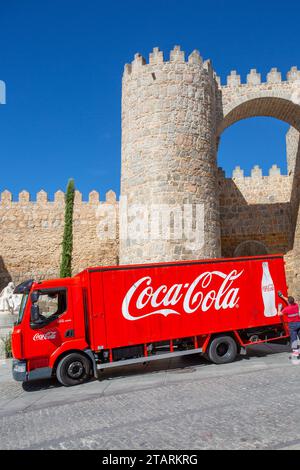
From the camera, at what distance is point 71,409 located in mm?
6016

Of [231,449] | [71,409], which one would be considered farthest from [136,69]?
[231,449]

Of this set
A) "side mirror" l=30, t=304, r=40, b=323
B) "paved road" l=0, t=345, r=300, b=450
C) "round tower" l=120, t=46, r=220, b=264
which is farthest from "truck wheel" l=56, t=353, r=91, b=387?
"round tower" l=120, t=46, r=220, b=264

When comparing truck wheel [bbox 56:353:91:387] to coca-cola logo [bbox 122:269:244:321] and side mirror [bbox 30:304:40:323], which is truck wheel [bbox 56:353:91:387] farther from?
coca-cola logo [bbox 122:269:244:321]

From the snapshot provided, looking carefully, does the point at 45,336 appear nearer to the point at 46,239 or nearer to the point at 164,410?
the point at 164,410

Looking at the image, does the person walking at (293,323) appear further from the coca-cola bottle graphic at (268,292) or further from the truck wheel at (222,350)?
the truck wheel at (222,350)

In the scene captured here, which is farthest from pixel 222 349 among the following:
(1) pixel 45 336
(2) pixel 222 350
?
(1) pixel 45 336

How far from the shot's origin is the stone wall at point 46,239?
23297 millimetres

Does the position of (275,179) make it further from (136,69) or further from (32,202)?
(32,202)

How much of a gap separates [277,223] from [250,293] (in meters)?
11.4

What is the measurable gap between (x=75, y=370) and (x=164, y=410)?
282cm

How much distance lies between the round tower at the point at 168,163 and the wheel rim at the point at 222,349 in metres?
5.49

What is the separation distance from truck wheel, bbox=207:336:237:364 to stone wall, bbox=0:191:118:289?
14.5m

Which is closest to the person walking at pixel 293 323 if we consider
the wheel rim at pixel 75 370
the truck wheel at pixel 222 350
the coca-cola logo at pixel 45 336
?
the truck wheel at pixel 222 350

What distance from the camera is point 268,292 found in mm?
9516
